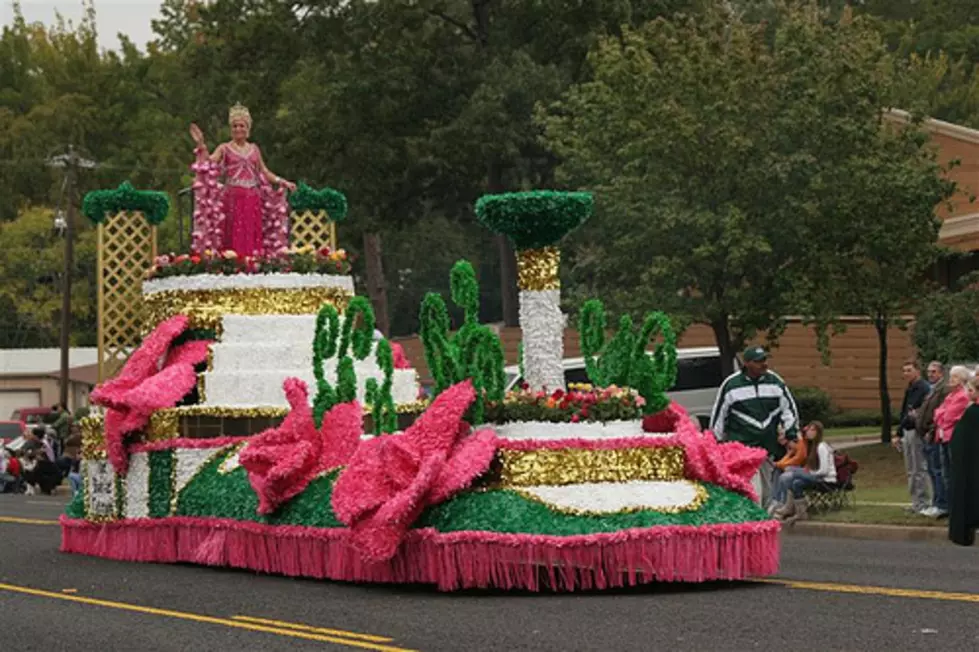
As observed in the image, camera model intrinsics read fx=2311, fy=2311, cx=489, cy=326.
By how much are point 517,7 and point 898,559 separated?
132 feet

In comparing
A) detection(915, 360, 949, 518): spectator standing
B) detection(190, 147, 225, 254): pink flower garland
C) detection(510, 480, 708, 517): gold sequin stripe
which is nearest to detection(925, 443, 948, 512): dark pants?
detection(915, 360, 949, 518): spectator standing

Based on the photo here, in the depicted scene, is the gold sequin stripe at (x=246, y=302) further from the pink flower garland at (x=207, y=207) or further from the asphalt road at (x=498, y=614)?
the asphalt road at (x=498, y=614)

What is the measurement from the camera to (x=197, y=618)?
44.9 feet

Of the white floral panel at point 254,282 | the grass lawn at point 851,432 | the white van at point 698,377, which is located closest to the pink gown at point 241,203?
the white floral panel at point 254,282

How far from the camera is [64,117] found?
95.2m

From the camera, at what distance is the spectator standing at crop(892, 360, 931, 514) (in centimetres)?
2402

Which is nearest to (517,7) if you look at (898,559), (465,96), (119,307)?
(465,96)

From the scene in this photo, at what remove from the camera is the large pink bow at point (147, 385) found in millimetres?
19266

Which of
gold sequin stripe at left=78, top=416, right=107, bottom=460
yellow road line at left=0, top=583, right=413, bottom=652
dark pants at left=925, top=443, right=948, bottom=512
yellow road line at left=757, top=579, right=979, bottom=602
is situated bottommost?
yellow road line at left=0, top=583, right=413, bottom=652

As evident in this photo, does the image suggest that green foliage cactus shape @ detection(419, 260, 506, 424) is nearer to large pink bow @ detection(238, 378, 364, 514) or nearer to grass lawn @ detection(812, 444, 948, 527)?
large pink bow @ detection(238, 378, 364, 514)

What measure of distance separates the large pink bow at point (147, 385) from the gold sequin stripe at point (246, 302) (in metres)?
0.16

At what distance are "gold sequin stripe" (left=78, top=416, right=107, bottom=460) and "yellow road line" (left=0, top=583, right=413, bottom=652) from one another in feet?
10.5

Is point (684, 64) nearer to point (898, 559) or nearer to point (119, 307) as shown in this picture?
point (119, 307)

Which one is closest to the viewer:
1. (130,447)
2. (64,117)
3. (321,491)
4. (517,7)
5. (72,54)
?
(321,491)
